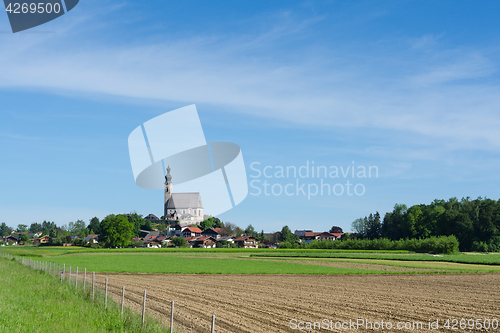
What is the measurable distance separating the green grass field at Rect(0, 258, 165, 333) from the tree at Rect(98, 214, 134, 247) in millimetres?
130205

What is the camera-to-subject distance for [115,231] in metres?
147

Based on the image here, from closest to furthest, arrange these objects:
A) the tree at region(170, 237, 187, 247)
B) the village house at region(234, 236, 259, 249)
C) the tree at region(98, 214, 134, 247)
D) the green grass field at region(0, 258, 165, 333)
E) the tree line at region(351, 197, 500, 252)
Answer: the green grass field at region(0, 258, 165, 333), the tree line at region(351, 197, 500, 252), the tree at region(98, 214, 134, 247), the tree at region(170, 237, 187, 247), the village house at region(234, 236, 259, 249)

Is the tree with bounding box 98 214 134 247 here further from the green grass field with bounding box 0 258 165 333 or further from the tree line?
the green grass field with bounding box 0 258 165 333

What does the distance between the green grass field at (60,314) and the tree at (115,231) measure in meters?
130

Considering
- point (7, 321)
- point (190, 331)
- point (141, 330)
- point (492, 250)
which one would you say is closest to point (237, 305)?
point (190, 331)

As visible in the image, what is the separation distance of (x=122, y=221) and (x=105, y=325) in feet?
461

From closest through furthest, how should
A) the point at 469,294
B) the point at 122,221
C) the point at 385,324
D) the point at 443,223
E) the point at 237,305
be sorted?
the point at 385,324 < the point at 237,305 < the point at 469,294 < the point at 443,223 < the point at 122,221

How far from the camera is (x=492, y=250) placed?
12750cm

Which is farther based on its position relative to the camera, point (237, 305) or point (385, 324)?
point (237, 305)

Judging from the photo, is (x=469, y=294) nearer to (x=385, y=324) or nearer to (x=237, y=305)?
(x=385, y=324)

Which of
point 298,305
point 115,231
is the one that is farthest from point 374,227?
point 298,305

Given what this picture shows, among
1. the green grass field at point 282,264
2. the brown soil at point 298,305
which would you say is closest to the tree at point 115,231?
the green grass field at point 282,264

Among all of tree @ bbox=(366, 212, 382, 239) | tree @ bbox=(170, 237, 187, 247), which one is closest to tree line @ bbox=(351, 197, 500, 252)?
tree @ bbox=(366, 212, 382, 239)

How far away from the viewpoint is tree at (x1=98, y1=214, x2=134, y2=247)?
147000 mm
